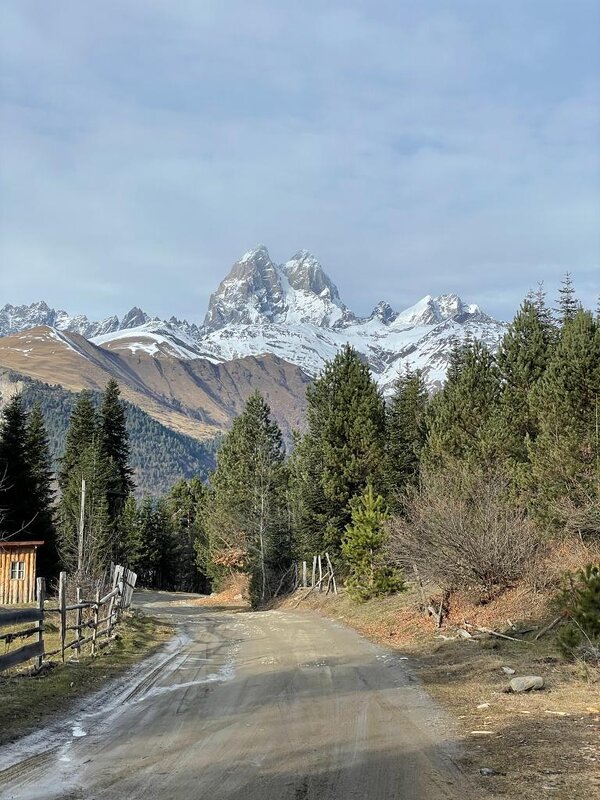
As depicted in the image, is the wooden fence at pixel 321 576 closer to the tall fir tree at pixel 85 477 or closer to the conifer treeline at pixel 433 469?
the conifer treeline at pixel 433 469

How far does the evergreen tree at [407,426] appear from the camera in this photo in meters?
42.7

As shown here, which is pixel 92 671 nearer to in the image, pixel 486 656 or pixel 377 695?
pixel 377 695

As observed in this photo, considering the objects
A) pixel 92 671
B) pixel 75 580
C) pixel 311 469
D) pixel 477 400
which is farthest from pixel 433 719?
pixel 311 469

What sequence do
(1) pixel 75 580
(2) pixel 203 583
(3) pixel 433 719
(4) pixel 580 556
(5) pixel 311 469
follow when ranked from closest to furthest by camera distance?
1. (3) pixel 433 719
2. (4) pixel 580 556
3. (1) pixel 75 580
4. (5) pixel 311 469
5. (2) pixel 203 583

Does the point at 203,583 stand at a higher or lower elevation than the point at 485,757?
lower

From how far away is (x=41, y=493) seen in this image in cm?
5134

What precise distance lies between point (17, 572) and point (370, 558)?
21.3 meters

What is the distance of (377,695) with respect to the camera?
10.8 meters

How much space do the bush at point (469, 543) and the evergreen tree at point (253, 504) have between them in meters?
25.1

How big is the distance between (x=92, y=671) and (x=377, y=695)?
5.91 meters

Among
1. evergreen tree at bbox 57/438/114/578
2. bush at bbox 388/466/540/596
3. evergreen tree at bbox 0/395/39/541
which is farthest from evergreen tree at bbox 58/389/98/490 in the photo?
bush at bbox 388/466/540/596

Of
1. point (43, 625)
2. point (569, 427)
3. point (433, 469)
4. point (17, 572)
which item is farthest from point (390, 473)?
point (43, 625)

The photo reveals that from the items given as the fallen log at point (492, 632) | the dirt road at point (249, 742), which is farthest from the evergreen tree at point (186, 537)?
the dirt road at point (249, 742)

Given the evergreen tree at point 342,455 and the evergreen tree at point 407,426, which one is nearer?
the evergreen tree at point 342,455
